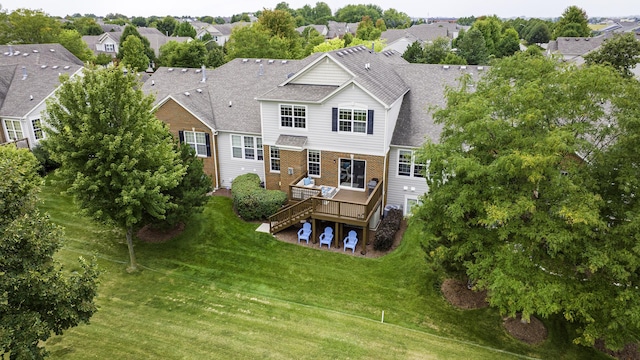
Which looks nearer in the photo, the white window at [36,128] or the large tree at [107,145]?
the large tree at [107,145]

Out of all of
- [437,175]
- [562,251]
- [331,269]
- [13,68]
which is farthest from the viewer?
[13,68]

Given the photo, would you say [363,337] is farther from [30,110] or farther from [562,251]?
[30,110]

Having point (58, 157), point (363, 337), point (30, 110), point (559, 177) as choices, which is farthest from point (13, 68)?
point (559, 177)

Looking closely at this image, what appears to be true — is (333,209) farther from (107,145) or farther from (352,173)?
(107,145)

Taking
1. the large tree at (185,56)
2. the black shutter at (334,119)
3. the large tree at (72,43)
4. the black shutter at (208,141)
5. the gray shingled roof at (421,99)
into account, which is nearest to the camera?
the black shutter at (334,119)

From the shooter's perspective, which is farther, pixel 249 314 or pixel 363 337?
pixel 249 314

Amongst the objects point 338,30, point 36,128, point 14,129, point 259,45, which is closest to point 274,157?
point 36,128

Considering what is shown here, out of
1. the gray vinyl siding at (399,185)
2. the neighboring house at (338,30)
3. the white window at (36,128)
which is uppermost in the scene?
the neighboring house at (338,30)

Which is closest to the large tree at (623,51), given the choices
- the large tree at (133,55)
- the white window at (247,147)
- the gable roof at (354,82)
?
the gable roof at (354,82)

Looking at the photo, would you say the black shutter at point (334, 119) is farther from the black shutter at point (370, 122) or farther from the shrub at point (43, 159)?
the shrub at point (43, 159)
